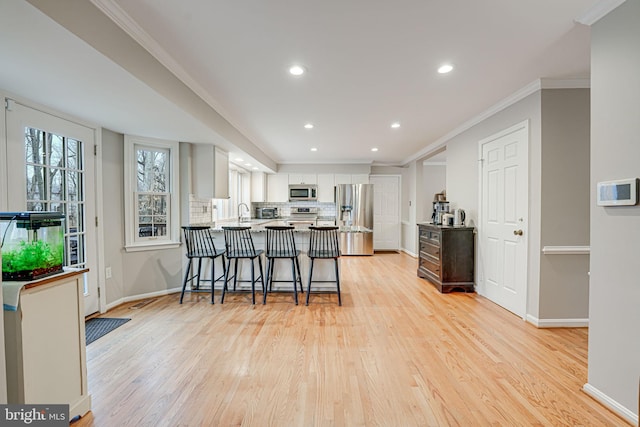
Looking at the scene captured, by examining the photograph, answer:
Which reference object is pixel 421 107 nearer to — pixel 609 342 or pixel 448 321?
pixel 448 321

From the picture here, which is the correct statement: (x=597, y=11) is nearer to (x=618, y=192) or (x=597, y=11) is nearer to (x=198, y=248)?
(x=618, y=192)

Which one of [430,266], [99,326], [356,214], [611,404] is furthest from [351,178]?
[611,404]

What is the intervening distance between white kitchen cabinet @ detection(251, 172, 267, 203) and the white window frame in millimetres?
3249

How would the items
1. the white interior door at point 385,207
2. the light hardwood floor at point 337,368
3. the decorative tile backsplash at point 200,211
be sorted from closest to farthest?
the light hardwood floor at point 337,368 → the decorative tile backsplash at point 200,211 → the white interior door at point 385,207

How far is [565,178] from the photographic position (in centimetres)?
285

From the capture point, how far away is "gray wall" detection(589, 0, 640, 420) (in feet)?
5.31

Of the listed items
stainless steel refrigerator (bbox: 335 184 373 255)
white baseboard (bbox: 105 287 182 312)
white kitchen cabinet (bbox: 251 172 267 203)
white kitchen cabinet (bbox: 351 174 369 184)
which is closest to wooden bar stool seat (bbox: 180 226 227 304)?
white baseboard (bbox: 105 287 182 312)

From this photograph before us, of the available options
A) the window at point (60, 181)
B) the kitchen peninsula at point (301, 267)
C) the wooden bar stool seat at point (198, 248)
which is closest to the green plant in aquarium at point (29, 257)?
the window at point (60, 181)

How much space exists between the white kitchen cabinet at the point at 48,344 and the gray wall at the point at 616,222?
126 inches

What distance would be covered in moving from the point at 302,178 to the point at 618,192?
627 centimetres

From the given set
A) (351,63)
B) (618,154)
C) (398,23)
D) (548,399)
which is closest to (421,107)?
(351,63)

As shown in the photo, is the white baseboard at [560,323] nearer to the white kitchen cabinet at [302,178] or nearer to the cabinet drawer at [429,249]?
the cabinet drawer at [429,249]

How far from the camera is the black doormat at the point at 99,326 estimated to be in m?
2.71

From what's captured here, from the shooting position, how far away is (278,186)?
7.54 meters
